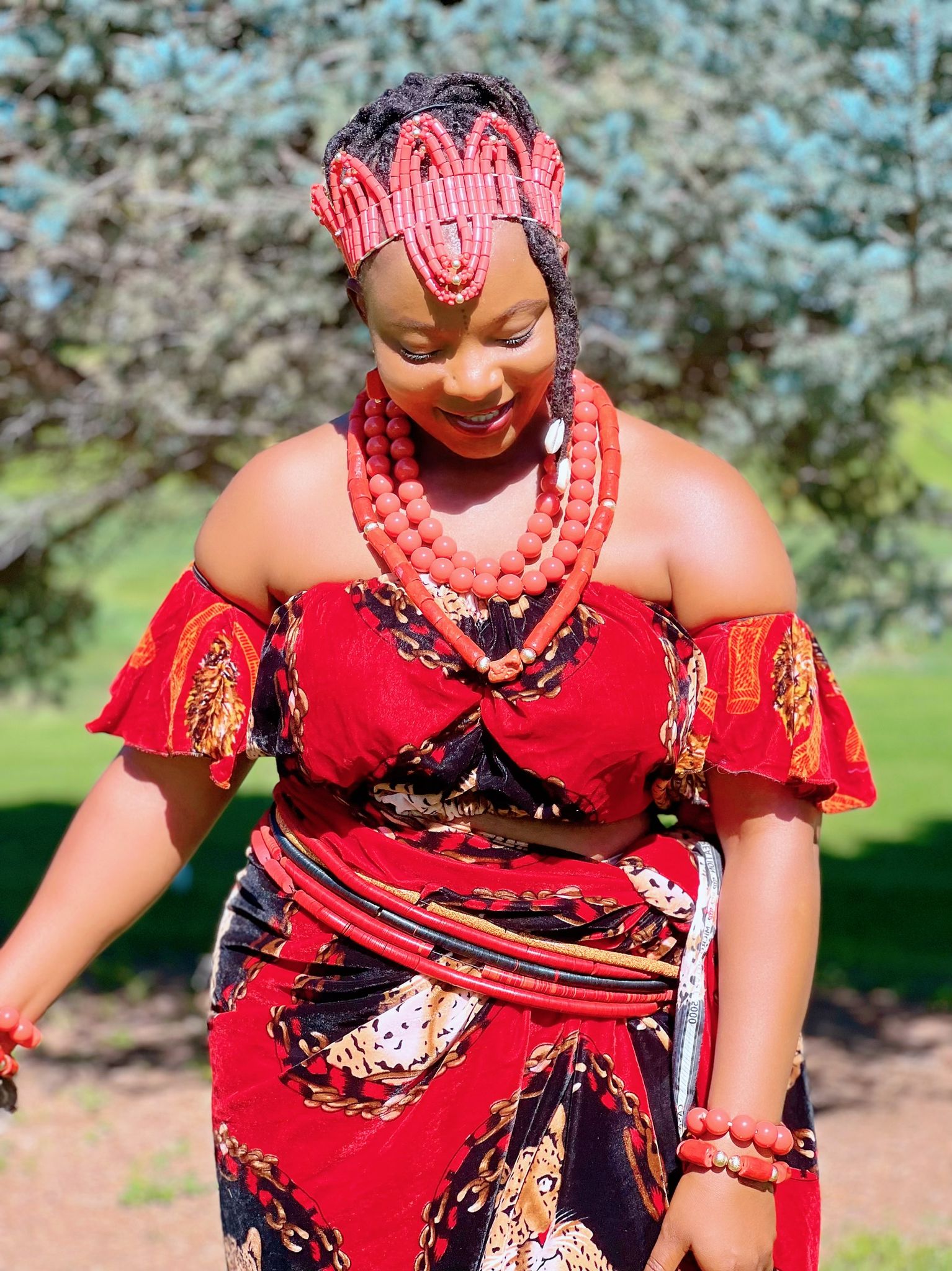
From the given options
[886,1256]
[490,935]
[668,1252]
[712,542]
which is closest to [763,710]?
[712,542]

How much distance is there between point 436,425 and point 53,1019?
15.2ft

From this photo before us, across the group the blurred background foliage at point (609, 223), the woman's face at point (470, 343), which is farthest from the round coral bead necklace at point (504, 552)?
the blurred background foliage at point (609, 223)

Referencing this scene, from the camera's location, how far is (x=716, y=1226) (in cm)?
170

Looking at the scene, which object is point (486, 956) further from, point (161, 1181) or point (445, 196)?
point (161, 1181)

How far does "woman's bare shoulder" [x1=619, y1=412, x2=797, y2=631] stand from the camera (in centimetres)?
178

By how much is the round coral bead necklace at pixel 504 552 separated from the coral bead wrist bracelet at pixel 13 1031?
30.7 inches

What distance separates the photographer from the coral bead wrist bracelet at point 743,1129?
1724 millimetres

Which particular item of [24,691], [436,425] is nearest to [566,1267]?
[436,425]

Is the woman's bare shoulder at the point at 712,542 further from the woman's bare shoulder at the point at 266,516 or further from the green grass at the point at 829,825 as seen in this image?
the green grass at the point at 829,825

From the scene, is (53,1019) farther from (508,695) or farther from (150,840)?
(508,695)

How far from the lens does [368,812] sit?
6.06ft

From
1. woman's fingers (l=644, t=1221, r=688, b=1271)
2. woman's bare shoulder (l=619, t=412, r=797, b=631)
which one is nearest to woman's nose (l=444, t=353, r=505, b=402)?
woman's bare shoulder (l=619, t=412, r=797, b=631)

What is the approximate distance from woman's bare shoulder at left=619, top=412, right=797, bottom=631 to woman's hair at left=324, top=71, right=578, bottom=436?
169 millimetres

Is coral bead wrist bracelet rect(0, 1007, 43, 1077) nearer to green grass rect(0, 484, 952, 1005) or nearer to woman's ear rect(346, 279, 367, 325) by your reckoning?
woman's ear rect(346, 279, 367, 325)
